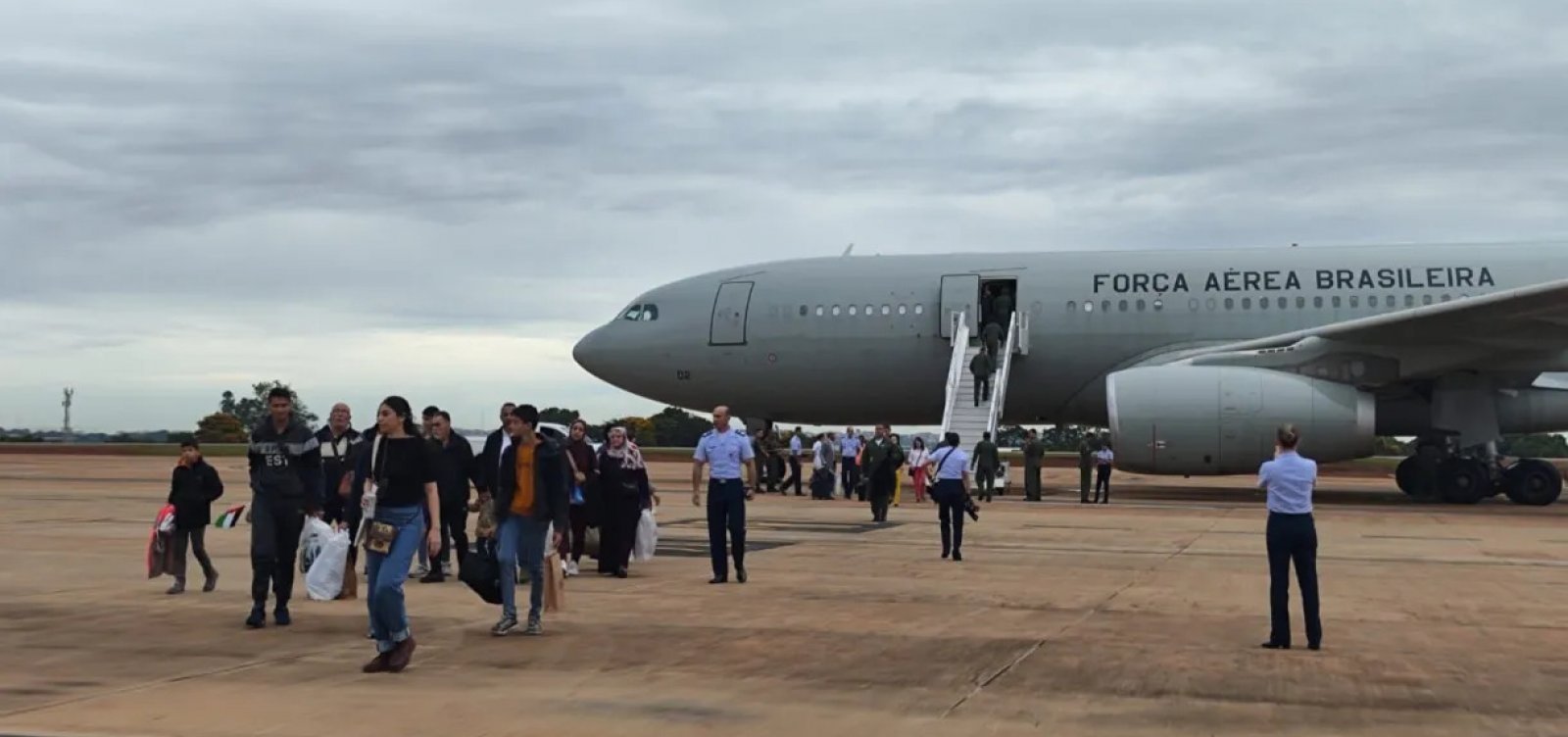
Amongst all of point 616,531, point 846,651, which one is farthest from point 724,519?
point 846,651

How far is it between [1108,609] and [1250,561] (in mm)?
4078

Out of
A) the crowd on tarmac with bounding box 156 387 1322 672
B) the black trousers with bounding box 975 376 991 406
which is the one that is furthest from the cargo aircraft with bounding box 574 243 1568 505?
the crowd on tarmac with bounding box 156 387 1322 672

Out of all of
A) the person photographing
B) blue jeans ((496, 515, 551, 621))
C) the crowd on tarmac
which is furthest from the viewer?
blue jeans ((496, 515, 551, 621))

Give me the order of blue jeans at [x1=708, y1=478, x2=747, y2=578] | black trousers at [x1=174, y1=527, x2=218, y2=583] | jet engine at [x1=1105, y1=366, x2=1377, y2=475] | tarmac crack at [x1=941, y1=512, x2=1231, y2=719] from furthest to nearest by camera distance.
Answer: jet engine at [x1=1105, y1=366, x2=1377, y2=475]
blue jeans at [x1=708, y1=478, x2=747, y2=578]
black trousers at [x1=174, y1=527, x2=218, y2=583]
tarmac crack at [x1=941, y1=512, x2=1231, y2=719]

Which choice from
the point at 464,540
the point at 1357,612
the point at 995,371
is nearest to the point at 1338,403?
the point at 995,371

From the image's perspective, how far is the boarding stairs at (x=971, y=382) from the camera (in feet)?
80.1

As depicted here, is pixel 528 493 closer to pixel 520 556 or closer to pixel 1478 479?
pixel 520 556

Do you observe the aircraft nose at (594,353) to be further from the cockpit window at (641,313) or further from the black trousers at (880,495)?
the black trousers at (880,495)

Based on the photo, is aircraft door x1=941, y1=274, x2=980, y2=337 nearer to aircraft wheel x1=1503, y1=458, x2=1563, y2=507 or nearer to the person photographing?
aircraft wheel x1=1503, y1=458, x2=1563, y2=507

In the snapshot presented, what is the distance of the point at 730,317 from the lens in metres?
27.4

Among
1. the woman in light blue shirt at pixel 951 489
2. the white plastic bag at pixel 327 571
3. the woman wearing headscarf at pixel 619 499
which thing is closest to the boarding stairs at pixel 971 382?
the woman in light blue shirt at pixel 951 489

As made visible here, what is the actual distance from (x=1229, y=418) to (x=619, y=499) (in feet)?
40.8

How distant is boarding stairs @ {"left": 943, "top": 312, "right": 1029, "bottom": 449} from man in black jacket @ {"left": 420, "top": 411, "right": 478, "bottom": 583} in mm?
12916

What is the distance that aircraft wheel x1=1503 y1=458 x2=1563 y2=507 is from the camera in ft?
76.5
